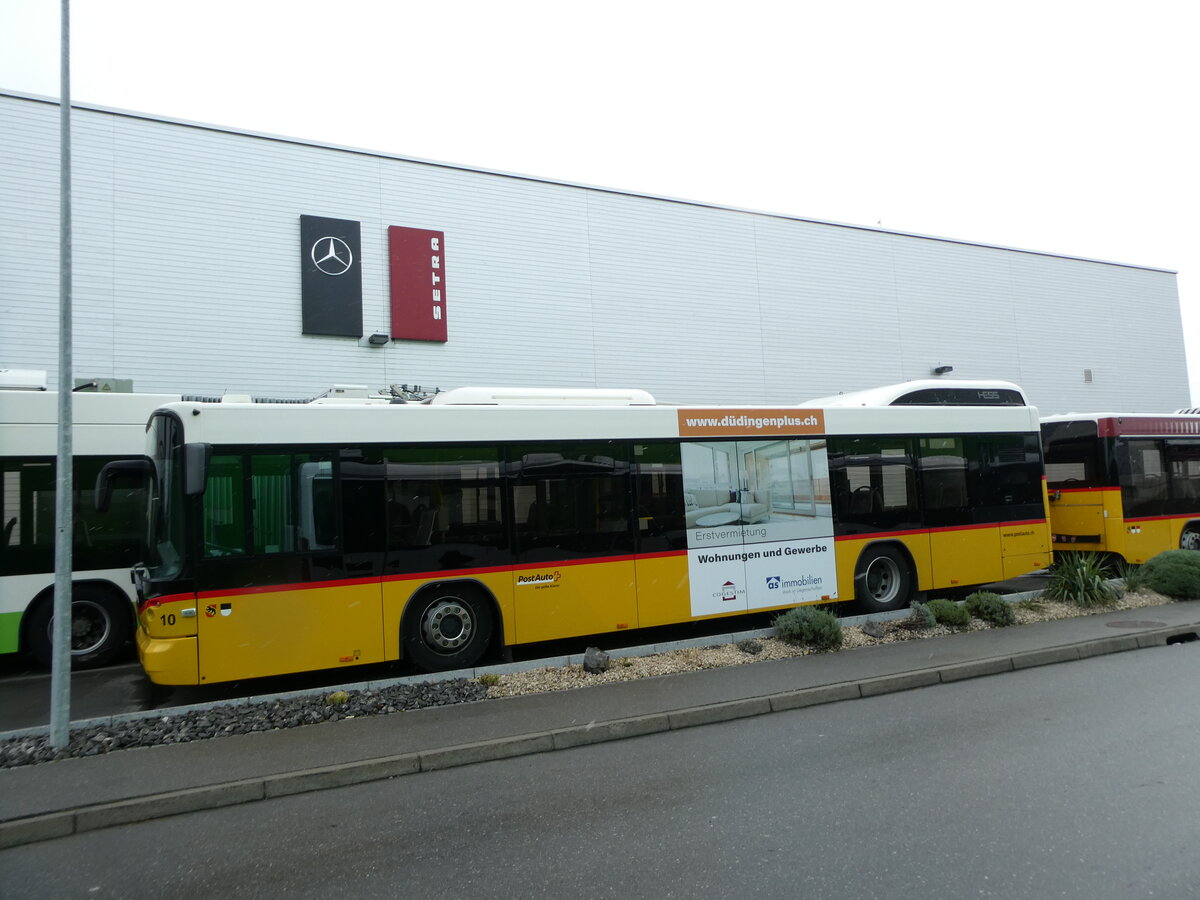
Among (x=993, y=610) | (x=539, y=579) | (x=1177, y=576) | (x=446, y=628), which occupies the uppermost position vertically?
(x=539, y=579)

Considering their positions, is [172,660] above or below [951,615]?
above

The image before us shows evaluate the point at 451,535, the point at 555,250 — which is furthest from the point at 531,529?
the point at 555,250

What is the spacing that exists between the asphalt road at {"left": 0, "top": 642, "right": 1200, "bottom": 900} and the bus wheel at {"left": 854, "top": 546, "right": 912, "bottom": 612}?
12.8 feet

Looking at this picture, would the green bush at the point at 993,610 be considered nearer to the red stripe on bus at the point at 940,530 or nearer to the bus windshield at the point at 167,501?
the red stripe on bus at the point at 940,530

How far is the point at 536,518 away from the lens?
862cm

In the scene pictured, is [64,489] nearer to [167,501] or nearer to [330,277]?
[167,501]

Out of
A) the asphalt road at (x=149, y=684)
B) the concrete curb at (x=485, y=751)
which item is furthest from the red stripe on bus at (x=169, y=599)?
the concrete curb at (x=485, y=751)

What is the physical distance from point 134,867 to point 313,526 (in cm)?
375

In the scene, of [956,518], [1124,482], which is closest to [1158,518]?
[1124,482]

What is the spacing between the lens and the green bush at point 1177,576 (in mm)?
11164

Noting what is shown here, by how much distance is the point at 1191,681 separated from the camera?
24.3ft

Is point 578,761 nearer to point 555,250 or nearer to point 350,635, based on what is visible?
point 350,635

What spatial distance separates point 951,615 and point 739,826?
6.10 m

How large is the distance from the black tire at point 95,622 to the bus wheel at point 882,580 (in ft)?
31.0
